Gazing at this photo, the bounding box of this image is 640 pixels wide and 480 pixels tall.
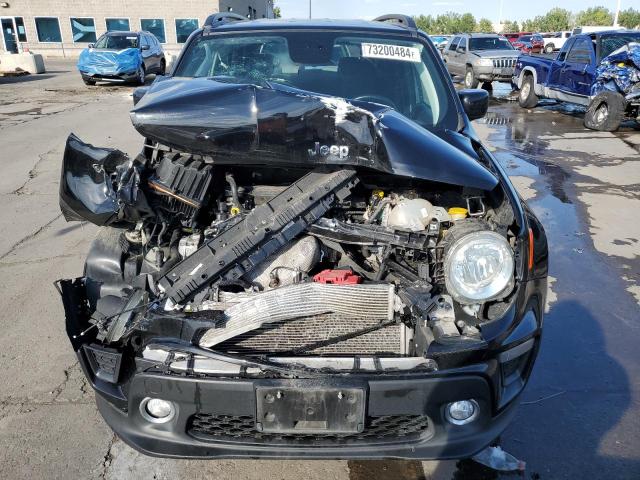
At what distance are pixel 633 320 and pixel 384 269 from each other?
2.31 metres

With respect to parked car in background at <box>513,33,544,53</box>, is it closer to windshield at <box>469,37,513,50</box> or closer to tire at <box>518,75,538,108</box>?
windshield at <box>469,37,513,50</box>

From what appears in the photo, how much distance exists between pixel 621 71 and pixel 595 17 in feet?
257

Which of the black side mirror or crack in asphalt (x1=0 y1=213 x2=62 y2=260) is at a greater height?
the black side mirror

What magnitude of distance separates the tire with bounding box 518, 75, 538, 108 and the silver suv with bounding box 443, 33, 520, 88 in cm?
312

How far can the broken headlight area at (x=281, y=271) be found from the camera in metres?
2.01

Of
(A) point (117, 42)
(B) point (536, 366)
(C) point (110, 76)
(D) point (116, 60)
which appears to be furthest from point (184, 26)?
(B) point (536, 366)

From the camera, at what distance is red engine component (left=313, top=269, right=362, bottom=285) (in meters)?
2.25

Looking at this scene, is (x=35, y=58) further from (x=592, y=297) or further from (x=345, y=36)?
(x=592, y=297)

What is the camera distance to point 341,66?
3.47 metres

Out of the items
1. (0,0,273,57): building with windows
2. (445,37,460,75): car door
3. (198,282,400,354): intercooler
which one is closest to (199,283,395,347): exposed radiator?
(198,282,400,354): intercooler

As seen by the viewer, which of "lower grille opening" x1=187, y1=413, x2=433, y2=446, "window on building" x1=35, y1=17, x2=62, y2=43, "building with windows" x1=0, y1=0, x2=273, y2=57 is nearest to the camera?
"lower grille opening" x1=187, y1=413, x2=433, y2=446

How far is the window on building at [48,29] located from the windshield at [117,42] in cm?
Result: 1740

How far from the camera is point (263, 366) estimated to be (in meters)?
1.88

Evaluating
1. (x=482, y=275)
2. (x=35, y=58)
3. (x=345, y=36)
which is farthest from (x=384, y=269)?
(x=35, y=58)
